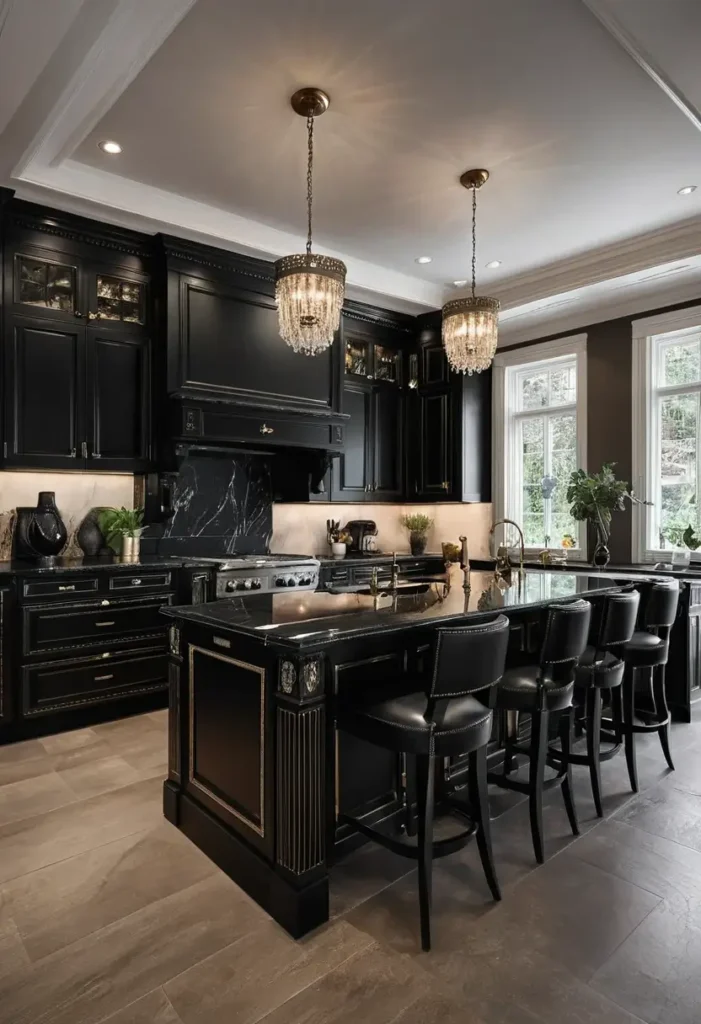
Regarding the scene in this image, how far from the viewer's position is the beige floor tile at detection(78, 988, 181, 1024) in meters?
1.61

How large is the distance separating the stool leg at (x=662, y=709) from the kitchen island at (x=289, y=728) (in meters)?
1.02

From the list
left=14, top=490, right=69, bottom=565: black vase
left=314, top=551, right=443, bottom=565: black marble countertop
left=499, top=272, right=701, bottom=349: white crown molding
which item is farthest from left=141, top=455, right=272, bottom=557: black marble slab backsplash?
left=499, top=272, right=701, bottom=349: white crown molding

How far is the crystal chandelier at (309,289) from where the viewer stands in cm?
291

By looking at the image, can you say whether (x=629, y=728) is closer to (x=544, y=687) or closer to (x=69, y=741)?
(x=544, y=687)

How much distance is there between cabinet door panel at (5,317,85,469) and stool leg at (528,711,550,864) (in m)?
3.33

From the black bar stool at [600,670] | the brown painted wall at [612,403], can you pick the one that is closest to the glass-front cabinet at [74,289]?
the black bar stool at [600,670]

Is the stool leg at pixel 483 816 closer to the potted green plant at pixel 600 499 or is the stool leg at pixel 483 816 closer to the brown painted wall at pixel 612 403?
the potted green plant at pixel 600 499

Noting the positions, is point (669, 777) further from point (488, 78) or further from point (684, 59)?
point (488, 78)

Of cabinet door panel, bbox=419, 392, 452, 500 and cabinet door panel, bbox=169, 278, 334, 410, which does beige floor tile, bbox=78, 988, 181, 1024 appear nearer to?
cabinet door panel, bbox=169, 278, 334, 410

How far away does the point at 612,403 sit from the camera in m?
5.45

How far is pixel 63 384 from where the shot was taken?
407 centimetres

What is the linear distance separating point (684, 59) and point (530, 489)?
4.06 meters

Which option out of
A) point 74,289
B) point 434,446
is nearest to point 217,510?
point 74,289

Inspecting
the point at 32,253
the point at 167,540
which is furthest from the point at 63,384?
the point at 167,540
